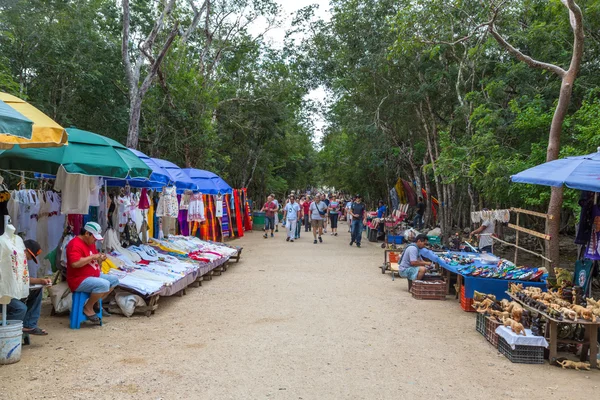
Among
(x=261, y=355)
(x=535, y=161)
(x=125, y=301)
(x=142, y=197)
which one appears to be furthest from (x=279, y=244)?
(x=261, y=355)

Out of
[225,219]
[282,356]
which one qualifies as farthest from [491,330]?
[225,219]

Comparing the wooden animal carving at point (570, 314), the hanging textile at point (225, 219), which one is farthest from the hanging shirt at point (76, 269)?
the hanging textile at point (225, 219)

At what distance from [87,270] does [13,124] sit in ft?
9.38

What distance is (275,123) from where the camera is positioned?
1113 inches

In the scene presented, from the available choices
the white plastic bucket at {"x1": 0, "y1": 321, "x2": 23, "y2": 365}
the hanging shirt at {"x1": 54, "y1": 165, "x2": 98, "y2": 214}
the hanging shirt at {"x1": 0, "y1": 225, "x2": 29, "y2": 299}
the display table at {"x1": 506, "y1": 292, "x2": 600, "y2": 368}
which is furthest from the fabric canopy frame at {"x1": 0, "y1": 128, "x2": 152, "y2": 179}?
the display table at {"x1": 506, "y1": 292, "x2": 600, "y2": 368}

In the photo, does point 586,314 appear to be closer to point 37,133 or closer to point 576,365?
point 576,365

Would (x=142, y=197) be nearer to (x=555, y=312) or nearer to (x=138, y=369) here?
(x=138, y=369)

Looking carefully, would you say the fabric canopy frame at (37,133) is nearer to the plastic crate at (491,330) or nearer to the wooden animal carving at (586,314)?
the plastic crate at (491,330)

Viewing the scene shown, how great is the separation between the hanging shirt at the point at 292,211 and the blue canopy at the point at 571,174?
13.4 meters

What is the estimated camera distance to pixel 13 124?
15.8 feet

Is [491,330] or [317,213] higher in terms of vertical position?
[317,213]

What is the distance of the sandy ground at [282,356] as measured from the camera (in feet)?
16.1

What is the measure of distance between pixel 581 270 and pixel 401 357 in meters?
3.45

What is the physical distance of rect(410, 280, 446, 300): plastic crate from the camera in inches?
385
